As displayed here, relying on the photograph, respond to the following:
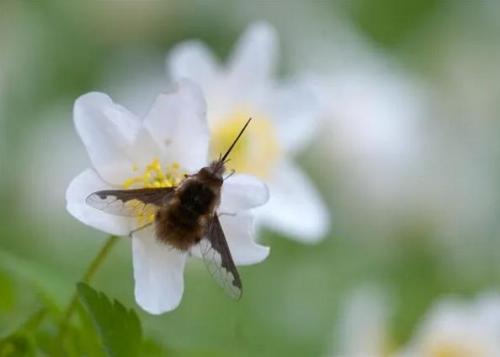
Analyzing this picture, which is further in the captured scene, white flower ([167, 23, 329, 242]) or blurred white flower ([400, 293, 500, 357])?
white flower ([167, 23, 329, 242])

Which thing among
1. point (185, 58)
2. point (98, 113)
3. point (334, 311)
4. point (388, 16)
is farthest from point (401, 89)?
point (98, 113)

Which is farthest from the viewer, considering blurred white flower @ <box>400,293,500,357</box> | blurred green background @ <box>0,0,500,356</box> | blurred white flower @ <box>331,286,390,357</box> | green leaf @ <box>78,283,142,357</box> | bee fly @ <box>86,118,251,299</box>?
blurred green background @ <box>0,0,500,356</box>

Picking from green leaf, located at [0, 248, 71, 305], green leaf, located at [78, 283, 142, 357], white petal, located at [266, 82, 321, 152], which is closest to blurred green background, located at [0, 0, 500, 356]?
white petal, located at [266, 82, 321, 152]

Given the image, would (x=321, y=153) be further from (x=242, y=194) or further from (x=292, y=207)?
(x=242, y=194)

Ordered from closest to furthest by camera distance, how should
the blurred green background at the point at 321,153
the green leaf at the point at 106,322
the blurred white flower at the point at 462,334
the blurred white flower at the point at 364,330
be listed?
the green leaf at the point at 106,322
the blurred white flower at the point at 462,334
the blurred white flower at the point at 364,330
the blurred green background at the point at 321,153

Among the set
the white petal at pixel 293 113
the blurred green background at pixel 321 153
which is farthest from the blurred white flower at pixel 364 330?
the white petal at pixel 293 113

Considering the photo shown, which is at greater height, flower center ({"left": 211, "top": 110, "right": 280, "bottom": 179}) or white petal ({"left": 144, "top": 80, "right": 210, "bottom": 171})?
flower center ({"left": 211, "top": 110, "right": 280, "bottom": 179})

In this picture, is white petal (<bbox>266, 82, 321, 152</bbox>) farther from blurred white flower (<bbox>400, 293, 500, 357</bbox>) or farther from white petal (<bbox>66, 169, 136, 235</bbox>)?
white petal (<bbox>66, 169, 136, 235</bbox>)

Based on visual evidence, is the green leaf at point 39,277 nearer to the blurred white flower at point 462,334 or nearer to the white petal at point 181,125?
the white petal at point 181,125
